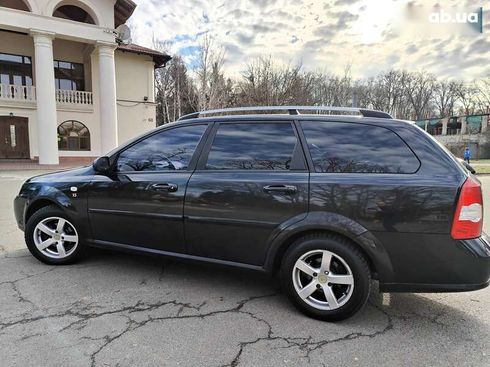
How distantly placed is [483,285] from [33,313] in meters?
3.55

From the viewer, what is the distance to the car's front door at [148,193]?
3381 millimetres

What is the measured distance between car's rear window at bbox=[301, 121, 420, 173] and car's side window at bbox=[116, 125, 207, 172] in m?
1.13

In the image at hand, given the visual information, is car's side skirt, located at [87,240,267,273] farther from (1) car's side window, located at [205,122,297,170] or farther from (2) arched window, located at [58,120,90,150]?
(2) arched window, located at [58,120,90,150]

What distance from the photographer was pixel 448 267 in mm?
2576

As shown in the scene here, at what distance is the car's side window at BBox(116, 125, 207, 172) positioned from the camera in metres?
3.46

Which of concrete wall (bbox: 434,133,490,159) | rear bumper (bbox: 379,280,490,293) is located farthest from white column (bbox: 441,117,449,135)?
rear bumper (bbox: 379,280,490,293)

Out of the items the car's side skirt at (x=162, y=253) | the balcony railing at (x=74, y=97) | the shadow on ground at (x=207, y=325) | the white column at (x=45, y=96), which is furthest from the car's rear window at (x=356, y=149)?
the balcony railing at (x=74, y=97)

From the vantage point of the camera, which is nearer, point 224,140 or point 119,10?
point 224,140

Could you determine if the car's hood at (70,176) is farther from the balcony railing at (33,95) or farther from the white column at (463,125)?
the white column at (463,125)

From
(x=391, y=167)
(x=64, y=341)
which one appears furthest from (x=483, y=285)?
(x=64, y=341)

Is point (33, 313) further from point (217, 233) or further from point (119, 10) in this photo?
point (119, 10)

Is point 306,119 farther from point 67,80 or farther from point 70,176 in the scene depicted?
point 67,80

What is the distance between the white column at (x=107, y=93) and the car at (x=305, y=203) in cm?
1715

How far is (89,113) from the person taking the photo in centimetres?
2170
